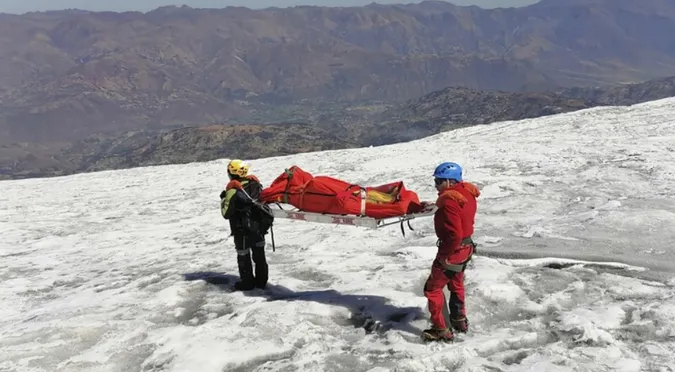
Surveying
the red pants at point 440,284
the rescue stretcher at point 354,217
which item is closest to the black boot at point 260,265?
the rescue stretcher at point 354,217

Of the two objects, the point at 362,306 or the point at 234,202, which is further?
the point at 234,202

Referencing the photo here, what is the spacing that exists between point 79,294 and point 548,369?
30.1ft

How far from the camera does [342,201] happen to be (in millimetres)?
8719

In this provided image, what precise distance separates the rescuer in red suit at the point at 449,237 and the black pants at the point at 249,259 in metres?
3.71

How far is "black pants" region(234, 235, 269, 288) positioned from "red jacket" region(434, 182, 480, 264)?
12.7 ft

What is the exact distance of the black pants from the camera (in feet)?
32.8

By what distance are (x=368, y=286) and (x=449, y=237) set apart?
2940 millimetres

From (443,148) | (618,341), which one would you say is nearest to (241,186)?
(618,341)

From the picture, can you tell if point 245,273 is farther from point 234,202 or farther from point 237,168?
point 237,168

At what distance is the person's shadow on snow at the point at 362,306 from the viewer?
325 inches

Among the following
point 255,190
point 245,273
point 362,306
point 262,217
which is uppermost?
point 255,190

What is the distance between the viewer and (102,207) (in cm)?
2205

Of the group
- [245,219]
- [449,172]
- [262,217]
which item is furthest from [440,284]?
[245,219]

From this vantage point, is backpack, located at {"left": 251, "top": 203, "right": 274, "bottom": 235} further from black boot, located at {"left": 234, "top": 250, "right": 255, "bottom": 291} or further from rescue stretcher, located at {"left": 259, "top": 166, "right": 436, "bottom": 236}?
black boot, located at {"left": 234, "top": 250, "right": 255, "bottom": 291}
